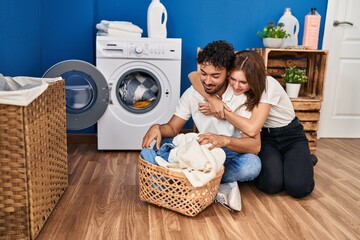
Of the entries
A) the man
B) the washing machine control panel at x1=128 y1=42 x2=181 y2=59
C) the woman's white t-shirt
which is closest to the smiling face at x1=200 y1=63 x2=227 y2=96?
the man

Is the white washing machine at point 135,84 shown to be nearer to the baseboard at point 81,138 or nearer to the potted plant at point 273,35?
the baseboard at point 81,138

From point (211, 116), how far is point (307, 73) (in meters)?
1.50

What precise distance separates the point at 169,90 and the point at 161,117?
202 millimetres

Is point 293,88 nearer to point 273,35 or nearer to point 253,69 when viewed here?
point 273,35

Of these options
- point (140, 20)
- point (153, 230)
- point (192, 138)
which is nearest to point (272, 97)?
point (192, 138)

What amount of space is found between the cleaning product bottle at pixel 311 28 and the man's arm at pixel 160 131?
4.88 feet

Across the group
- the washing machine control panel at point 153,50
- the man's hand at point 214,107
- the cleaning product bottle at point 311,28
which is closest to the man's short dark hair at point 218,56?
the man's hand at point 214,107

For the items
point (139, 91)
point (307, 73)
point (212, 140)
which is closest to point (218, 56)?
point (212, 140)

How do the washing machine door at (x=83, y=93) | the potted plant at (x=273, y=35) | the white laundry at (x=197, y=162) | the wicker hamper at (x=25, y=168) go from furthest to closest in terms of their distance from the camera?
the potted plant at (x=273, y=35), the washing machine door at (x=83, y=93), the white laundry at (x=197, y=162), the wicker hamper at (x=25, y=168)

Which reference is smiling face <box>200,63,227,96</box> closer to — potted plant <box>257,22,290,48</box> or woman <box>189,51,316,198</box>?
woman <box>189,51,316,198</box>

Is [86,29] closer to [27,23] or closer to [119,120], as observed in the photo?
[27,23]

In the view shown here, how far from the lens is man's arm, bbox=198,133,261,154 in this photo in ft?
5.27

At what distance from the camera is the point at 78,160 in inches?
93.5

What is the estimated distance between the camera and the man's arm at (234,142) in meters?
1.61
